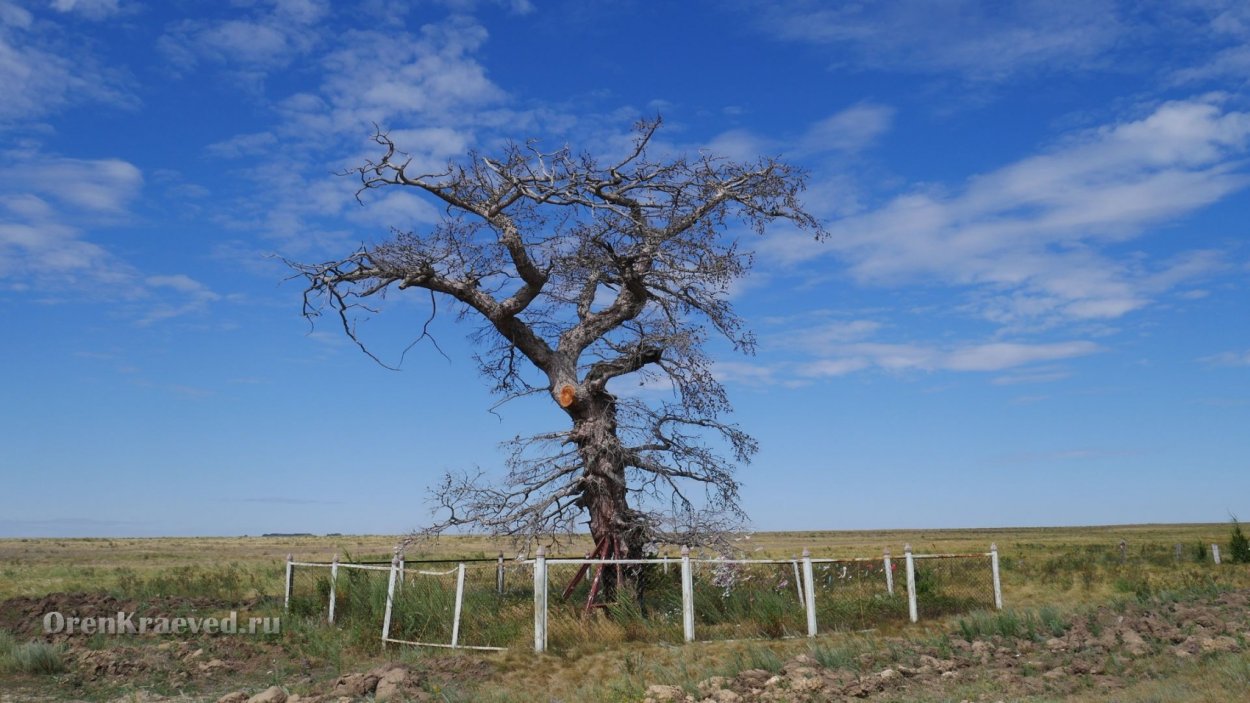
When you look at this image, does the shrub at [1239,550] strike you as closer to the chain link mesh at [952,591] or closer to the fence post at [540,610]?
the chain link mesh at [952,591]

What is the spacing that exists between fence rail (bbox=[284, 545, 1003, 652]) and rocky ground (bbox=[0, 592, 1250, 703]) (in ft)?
4.30

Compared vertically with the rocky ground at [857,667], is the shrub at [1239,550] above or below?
above

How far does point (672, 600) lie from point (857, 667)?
5133 millimetres

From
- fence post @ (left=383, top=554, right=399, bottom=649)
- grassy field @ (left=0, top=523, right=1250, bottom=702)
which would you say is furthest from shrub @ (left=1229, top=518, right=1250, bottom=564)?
fence post @ (left=383, top=554, right=399, bottom=649)

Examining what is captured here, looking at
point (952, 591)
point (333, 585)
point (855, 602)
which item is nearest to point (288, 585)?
point (333, 585)

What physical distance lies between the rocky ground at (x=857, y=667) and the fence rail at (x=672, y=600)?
4.30ft

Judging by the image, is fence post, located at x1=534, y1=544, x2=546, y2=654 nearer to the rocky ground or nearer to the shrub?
the rocky ground

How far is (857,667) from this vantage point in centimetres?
1174

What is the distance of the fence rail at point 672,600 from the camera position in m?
14.6

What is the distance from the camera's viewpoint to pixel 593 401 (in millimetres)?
17672

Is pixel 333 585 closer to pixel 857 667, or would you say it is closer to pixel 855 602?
pixel 855 602

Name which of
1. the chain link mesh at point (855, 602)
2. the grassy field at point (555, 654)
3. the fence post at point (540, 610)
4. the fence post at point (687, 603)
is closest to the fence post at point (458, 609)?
the grassy field at point (555, 654)

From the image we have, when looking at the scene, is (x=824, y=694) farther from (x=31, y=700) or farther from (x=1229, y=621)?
(x=31, y=700)

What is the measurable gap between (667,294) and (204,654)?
396 inches
